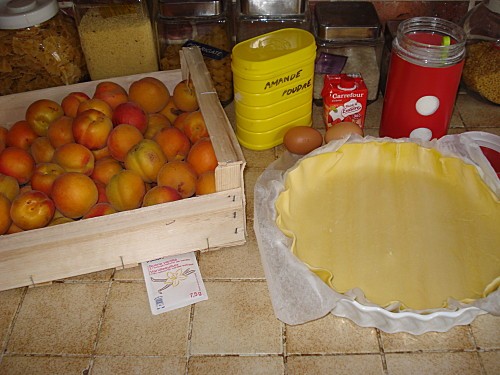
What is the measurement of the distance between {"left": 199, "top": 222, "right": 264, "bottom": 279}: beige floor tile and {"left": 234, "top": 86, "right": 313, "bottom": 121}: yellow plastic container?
0.24 m

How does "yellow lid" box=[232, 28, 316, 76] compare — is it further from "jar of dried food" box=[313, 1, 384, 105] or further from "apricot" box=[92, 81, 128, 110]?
"apricot" box=[92, 81, 128, 110]

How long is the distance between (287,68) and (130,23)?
28 centimetres

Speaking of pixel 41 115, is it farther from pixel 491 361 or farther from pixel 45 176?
pixel 491 361

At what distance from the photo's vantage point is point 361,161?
0.82m

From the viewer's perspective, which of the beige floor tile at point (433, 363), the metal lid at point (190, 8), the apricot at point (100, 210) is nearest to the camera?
the beige floor tile at point (433, 363)

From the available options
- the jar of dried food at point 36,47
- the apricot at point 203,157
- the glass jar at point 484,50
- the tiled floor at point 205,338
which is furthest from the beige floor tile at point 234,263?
the glass jar at point 484,50

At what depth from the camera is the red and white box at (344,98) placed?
883 mm

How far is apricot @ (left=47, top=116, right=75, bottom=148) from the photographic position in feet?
2.55

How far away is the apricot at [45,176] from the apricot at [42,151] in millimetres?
37

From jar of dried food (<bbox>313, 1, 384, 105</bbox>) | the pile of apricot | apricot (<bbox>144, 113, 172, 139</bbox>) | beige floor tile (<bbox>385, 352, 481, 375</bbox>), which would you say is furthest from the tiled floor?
jar of dried food (<bbox>313, 1, 384, 105</bbox>)

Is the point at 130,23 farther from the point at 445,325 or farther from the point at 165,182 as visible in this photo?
the point at 445,325

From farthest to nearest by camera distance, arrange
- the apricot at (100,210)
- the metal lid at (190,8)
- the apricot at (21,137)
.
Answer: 1. the metal lid at (190,8)
2. the apricot at (21,137)
3. the apricot at (100,210)

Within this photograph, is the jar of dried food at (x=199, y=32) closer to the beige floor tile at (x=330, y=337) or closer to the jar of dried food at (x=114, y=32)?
the jar of dried food at (x=114, y=32)

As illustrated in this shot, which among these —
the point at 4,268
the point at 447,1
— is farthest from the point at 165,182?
the point at 447,1
